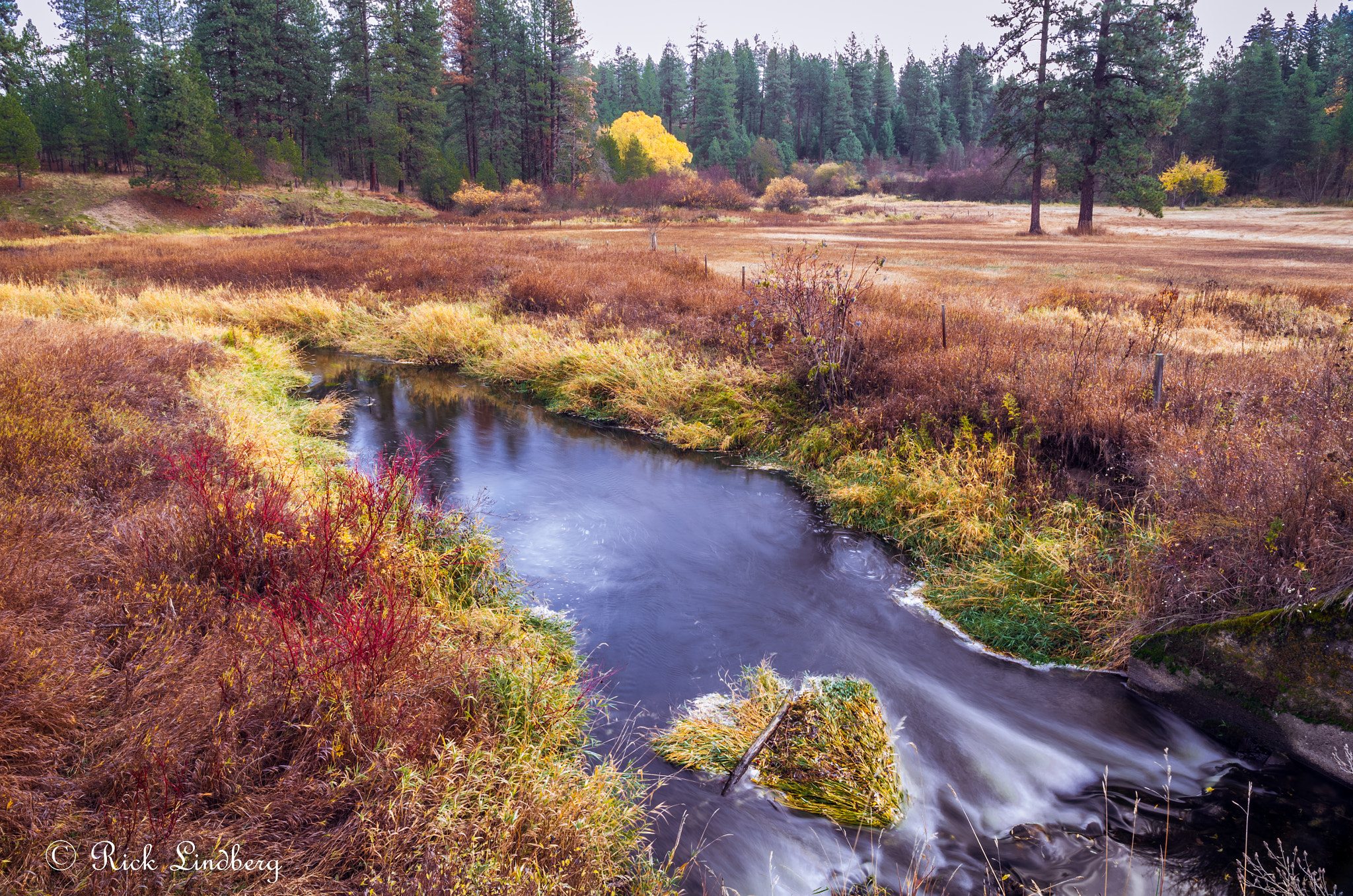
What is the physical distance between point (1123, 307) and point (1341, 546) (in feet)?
34.7

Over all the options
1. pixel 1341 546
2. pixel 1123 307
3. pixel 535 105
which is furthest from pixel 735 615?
pixel 535 105

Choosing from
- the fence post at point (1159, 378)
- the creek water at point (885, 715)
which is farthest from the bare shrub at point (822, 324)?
the fence post at point (1159, 378)

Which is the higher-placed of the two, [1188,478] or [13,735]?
[1188,478]

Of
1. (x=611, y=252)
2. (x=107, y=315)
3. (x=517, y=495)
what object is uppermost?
(x=611, y=252)

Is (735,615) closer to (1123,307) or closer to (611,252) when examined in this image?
(1123,307)

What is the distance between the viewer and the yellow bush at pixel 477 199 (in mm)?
51716

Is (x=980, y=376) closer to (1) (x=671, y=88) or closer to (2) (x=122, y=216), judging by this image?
(2) (x=122, y=216)

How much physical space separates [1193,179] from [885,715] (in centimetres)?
7486

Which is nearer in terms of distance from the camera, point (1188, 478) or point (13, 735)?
point (13, 735)

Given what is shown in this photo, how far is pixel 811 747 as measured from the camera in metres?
4.82

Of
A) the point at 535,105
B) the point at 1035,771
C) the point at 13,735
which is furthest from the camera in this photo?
the point at 535,105

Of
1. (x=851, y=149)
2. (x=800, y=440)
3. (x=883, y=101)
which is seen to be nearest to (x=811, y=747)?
(x=800, y=440)

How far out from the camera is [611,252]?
973 inches

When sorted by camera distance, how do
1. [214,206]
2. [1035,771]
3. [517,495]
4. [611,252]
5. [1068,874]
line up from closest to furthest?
[1068,874]
[1035,771]
[517,495]
[611,252]
[214,206]
